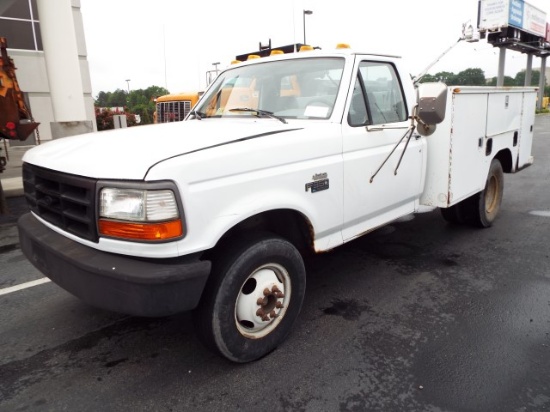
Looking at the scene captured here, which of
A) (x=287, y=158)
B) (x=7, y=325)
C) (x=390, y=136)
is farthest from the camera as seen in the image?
A: (x=390, y=136)

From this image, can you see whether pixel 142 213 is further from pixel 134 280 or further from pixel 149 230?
pixel 134 280

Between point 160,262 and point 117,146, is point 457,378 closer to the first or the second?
point 160,262

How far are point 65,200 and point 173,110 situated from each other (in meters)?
11.7

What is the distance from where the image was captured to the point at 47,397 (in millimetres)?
2471

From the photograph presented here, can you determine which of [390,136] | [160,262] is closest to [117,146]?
[160,262]

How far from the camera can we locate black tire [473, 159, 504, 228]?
5153 millimetres

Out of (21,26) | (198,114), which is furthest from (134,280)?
(21,26)

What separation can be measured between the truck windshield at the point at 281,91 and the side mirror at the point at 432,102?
637 millimetres

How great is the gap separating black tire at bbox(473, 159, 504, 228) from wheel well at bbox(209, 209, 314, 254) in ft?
9.83

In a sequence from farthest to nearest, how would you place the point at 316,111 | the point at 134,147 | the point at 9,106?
the point at 9,106, the point at 316,111, the point at 134,147

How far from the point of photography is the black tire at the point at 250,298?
2445mm

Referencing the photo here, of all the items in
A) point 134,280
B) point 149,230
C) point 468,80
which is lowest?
point 134,280

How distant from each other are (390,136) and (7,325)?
3400 mm

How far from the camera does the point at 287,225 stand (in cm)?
302
